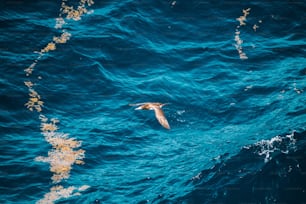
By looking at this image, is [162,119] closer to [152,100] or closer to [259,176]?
[152,100]

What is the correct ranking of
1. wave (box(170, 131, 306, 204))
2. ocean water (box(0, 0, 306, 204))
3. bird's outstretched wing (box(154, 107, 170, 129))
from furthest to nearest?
bird's outstretched wing (box(154, 107, 170, 129)), ocean water (box(0, 0, 306, 204)), wave (box(170, 131, 306, 204))

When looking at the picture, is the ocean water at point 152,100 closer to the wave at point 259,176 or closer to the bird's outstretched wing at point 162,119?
the wave at point 259,176

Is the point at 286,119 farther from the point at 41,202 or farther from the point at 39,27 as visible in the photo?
the point at 39,27

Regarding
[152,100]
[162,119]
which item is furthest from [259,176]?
[152,100]

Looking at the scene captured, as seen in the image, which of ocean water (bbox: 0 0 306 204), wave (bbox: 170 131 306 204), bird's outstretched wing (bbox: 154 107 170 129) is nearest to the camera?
wave (bbox: 170 131 306 204)

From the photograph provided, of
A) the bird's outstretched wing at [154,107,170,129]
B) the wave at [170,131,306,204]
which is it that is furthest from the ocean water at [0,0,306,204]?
the bird's outstretched wing at [154,107,170,129]

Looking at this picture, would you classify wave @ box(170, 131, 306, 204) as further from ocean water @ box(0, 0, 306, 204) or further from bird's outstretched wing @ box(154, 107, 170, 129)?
bird's outstretched wing @ box(154, 107, 170, 129)

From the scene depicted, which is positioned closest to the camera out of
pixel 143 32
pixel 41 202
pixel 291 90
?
pixel 41 202

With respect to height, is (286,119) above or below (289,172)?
above

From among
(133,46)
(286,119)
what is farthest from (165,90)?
(286,119)

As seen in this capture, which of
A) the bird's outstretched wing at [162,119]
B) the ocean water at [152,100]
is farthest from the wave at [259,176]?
the bird's outstretched wing at [162,119]
